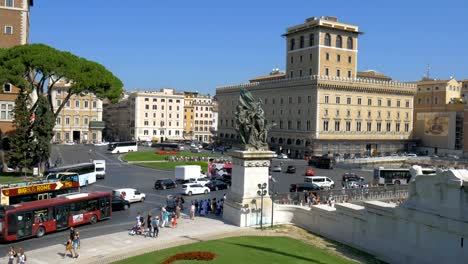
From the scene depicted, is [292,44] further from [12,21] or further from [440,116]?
[12,21]

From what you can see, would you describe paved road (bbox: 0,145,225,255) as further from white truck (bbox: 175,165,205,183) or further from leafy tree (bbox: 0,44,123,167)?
leafy tree (bbox: 0,44,123,167)

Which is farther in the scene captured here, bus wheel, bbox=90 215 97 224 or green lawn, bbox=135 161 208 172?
green lawn, bbox=135 161 208 172

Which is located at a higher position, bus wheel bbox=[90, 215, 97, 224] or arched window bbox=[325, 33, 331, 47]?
arched window bbox=[325, 33, 331, 47]

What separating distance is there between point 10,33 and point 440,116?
6183cm

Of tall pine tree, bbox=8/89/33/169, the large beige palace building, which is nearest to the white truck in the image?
tall pine tree, bbox=8/89/33/169

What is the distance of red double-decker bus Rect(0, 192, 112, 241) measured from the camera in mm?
20797

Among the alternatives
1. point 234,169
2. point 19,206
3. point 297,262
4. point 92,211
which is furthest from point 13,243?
point 297,262

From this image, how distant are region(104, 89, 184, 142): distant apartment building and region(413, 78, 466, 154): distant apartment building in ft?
168

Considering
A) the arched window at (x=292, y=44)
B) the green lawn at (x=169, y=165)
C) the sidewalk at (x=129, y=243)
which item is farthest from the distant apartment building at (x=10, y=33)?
the arched window at (x=292, y=44)

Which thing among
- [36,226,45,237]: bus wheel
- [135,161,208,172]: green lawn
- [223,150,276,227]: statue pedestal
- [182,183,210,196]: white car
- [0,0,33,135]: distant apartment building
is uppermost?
[0,0,33,135]: distant apartment building

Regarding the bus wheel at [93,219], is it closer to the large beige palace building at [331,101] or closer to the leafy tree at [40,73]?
the leafy tree at [40,73]

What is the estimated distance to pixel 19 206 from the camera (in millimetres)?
21406

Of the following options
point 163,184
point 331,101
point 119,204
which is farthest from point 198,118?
point 119,204

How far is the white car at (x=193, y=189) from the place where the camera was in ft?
112
